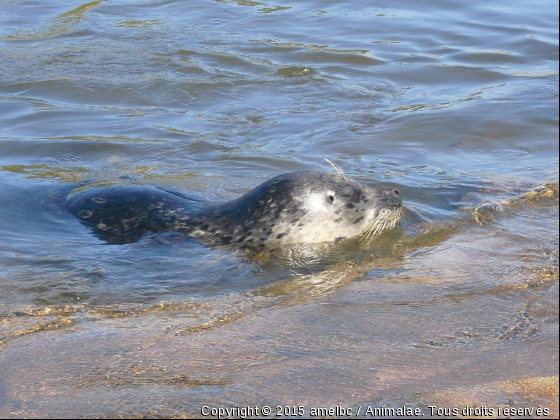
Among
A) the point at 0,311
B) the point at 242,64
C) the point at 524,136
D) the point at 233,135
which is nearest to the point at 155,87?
the point at 242,64

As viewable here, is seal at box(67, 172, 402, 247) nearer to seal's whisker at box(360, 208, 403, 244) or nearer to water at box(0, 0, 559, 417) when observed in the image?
seal's whisker at box(360, 208, 403, 244)

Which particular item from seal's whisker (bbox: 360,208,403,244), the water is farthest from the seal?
the water

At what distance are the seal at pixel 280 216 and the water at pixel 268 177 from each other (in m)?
0.18

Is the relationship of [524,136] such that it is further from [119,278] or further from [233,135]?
[119,278]

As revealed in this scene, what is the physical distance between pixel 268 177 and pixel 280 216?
4.48ft

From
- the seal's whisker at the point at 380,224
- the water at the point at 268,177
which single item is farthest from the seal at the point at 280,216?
the water at the point at 268,177

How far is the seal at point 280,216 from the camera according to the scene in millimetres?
5258

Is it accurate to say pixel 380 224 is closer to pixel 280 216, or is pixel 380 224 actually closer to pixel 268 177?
pixel 280 216

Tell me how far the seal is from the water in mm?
177

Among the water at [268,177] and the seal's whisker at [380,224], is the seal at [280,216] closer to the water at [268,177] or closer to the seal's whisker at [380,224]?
the seal's whisker at [380,224]

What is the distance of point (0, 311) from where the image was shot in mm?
3955

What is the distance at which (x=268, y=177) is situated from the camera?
6.60 m

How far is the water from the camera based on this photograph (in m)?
3.08

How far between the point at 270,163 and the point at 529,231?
8.25 ft
